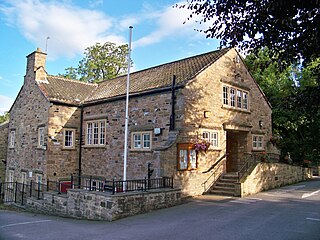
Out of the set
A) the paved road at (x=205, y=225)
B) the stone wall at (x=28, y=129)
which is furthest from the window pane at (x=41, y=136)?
the paved road at (x=205, y=225)

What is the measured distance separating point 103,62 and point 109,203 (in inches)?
1295

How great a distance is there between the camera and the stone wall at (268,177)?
14211 mm

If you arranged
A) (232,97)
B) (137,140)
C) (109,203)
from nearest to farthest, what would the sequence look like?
(109,203)
(137,140)
(232,97)

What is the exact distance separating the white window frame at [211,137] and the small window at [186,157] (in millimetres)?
1354

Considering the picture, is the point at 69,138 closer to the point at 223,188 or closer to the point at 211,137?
the point at 211,137

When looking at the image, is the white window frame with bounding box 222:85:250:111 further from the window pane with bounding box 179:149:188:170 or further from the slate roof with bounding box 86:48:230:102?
the window pane with bounding box 179:149:188:170

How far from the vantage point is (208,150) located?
1525 cm

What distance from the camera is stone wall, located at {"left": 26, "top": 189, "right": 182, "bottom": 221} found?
1035 cm

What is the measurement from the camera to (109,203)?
10.4 metres

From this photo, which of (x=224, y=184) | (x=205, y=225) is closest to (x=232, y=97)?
(x=224, y=184)

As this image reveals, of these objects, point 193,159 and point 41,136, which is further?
point 41,136

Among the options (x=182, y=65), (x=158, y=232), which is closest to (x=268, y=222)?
(x=158, y=232)

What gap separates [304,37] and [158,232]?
21.4 ft

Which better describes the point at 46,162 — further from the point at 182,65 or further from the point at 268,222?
the point at 268,222
